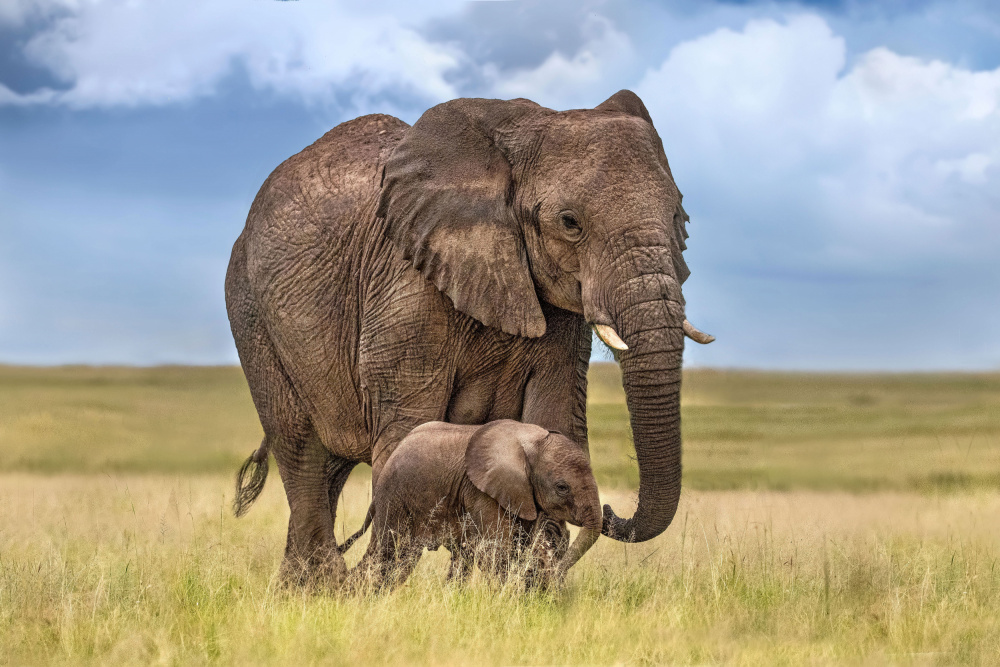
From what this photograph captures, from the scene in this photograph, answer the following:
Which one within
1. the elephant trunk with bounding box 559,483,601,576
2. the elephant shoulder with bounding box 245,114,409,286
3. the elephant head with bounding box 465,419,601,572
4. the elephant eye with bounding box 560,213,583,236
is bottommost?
the elephant trunk with bounding box 559,483,601,576

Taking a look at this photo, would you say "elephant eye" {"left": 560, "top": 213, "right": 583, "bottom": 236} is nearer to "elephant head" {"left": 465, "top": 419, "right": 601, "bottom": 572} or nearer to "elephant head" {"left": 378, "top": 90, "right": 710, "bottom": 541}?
"elephant head" {"left": 378, "top": 90, "right": 710, "bottom": 541}

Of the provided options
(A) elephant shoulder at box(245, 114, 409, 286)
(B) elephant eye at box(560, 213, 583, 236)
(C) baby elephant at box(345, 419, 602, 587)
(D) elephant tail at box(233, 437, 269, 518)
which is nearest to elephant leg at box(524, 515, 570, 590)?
(C) baby elephant at box(345, 419, 602, 587)

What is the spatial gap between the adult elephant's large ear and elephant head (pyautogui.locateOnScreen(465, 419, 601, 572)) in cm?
79

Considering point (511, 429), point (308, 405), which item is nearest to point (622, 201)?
point (511, 429)

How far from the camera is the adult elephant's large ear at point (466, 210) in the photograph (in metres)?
8.80

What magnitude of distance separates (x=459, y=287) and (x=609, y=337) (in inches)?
51.1

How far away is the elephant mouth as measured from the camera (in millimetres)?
8125

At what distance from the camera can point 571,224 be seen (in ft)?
27.9

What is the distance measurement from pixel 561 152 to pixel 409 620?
10.6ft

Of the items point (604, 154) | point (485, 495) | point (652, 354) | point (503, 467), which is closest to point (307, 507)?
point (485, 495)

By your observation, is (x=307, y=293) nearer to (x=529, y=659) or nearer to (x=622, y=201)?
(x=622, y=201)

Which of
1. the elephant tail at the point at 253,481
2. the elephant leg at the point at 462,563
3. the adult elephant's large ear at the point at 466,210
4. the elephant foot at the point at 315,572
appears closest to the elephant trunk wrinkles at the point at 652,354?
the adult elephant's large ear at the point at 466,210

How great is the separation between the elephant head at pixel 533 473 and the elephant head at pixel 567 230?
1.28 feet

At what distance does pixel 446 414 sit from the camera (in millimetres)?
9500
